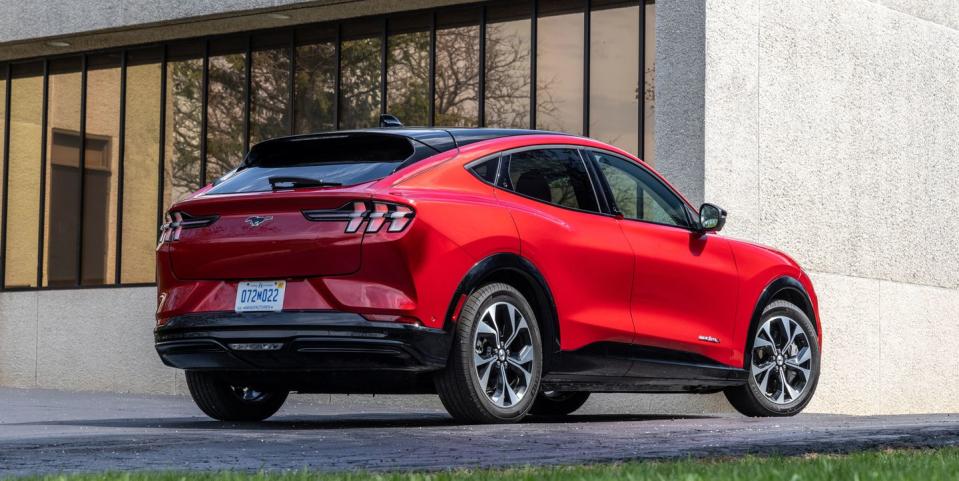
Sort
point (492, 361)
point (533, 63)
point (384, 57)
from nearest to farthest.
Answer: point (492, 361), point (533, 63), point (384, 57)

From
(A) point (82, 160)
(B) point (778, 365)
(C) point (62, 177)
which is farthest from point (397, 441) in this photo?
(C) point (62, 177)

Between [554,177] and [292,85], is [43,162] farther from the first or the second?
[554,177]

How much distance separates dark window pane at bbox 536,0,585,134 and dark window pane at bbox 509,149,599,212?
194 inches

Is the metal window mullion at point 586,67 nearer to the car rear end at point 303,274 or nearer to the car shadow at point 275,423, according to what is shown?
the car shadow at point 275,423

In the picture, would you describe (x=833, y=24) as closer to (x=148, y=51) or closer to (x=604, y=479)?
(x=148, y=51)

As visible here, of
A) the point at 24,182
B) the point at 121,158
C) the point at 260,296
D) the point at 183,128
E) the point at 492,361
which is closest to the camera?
the point at 260,296

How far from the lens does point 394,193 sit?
8172 mm

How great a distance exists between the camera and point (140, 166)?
1770cm

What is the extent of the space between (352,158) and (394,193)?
65cm

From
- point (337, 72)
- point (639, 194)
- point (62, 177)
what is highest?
point (337, 72)

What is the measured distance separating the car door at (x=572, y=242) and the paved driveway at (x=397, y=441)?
0.61 metres

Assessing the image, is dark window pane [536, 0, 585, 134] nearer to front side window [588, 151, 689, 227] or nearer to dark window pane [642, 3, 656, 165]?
dark window pane [642, 3, 656, 165]

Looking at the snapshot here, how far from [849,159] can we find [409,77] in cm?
448

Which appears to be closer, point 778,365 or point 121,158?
point 778,365
